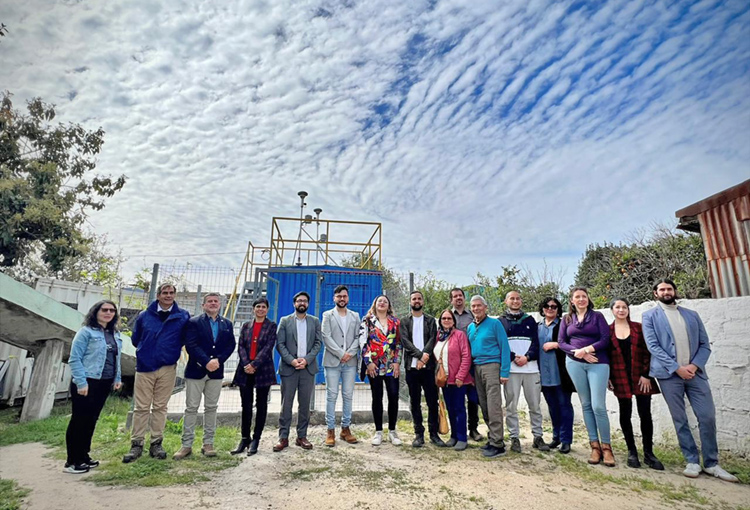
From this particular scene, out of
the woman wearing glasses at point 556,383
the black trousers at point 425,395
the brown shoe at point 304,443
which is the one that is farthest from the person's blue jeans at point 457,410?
the brown shoe at point 304,443

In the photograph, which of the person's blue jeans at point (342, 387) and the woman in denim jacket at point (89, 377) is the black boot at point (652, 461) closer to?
the person's blue jeans at point (342, 387)

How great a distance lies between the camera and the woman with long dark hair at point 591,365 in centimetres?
434

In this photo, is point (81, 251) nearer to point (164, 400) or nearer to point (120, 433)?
point (120, 433)

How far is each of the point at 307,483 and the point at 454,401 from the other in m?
2.00

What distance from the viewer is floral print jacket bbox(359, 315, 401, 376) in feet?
16.9

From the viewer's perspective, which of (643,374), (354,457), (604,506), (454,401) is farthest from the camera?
(454,401)

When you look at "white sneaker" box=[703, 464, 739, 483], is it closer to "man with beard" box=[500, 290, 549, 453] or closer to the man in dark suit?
"man with beard" box=[500, 290, 549, 453]

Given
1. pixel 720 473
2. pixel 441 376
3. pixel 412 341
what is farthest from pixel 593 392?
pixel 412 341

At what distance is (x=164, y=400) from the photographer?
4.59m

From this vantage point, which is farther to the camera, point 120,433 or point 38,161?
point 38,161

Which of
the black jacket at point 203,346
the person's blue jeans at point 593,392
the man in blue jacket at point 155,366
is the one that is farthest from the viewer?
the black jacket at point 203,346

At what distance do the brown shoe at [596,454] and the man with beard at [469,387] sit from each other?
4.36 ft

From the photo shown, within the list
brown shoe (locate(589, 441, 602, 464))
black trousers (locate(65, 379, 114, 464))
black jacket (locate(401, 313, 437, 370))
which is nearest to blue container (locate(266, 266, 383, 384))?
black jacket (locate(401, 313, 437, 370))

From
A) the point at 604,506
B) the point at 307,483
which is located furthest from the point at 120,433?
the point at 604,506
